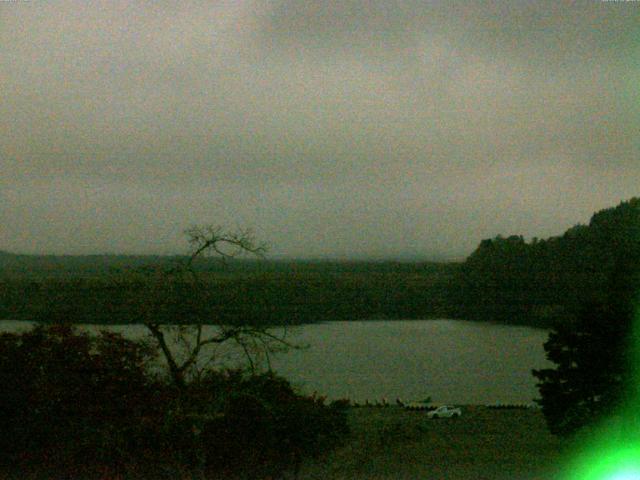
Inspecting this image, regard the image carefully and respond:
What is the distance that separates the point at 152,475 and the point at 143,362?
54.0 inches

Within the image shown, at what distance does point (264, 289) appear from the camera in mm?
10742

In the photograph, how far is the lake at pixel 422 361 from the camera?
18312 millimetres

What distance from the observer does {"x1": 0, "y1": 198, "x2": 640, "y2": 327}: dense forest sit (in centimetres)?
890

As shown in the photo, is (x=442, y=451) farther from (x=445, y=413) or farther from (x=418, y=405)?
(x=418, y=405)

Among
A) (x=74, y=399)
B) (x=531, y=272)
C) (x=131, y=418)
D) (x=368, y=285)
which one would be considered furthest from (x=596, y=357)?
(x=531, y=272)

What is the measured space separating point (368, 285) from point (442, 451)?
15.7m

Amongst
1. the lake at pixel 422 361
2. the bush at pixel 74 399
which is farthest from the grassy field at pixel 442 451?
the lake at pixel 422 361

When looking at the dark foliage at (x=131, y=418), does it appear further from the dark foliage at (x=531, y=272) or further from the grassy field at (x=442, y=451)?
the dark foliage at (x=531, y=272)

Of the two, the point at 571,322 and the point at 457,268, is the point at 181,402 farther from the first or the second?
the point at 457,268

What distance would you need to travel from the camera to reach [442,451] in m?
10.5

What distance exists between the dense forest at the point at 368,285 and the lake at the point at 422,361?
0.64 metres

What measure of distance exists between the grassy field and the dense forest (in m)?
2.07

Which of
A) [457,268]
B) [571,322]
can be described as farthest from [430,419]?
[457,268]

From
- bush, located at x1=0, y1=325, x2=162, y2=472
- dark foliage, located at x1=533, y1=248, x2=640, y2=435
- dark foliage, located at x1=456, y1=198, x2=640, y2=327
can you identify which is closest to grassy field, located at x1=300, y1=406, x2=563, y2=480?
dark foliage, located at x1=533, y1=248, x2=640, y2=435
